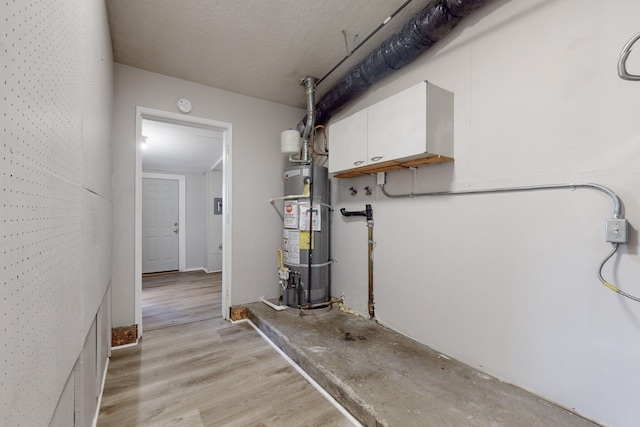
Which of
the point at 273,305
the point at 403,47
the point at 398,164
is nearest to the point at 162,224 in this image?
the point at 273,305

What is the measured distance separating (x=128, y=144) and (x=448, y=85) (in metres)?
2.85

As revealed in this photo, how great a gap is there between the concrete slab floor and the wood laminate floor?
16 centimetres

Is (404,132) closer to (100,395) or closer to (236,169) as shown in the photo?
(236,169)

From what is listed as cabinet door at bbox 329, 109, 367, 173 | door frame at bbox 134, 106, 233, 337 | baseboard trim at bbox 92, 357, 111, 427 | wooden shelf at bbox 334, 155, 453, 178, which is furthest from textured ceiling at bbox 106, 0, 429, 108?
baseboard trim at bbox 92, 357, 111, 427

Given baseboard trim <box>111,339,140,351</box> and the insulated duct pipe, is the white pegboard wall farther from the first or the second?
the insulated duct pipe

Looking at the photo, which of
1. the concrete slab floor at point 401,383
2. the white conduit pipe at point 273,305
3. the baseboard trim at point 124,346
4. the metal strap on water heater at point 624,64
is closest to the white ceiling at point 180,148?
the white conduit pipe at point 273,305

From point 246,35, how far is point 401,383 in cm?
280

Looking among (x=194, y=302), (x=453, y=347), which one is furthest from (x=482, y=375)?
(x=194, y=302)

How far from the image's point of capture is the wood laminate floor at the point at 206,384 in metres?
1.62

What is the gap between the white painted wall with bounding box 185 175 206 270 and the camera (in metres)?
6.32

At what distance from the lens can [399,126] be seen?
2.07m

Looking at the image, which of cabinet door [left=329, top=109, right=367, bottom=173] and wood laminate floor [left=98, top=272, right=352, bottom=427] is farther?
cabinet door [left=329, top=109, right=367, bottom=173]

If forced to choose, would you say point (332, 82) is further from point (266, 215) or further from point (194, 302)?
point (194, 302)

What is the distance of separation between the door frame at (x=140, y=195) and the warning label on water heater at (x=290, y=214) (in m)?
0.63
